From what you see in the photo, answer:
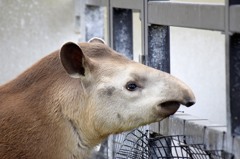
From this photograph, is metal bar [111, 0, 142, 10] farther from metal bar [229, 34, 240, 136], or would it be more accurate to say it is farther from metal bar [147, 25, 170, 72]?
metal bar [229, 34, 240, 136]

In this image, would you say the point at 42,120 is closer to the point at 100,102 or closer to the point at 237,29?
the point at 100,102

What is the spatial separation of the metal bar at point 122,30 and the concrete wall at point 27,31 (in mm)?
5211

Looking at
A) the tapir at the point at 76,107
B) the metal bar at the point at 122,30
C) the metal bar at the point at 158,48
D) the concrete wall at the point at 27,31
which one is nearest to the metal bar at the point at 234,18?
the tapir at the point at 76,107

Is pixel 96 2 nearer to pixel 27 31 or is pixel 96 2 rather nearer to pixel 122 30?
pixel 122 30

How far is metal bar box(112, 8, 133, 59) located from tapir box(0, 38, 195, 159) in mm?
3198

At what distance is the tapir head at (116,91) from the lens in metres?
5.29

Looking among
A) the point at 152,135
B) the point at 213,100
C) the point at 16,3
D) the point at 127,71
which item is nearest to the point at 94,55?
the point at 127,71

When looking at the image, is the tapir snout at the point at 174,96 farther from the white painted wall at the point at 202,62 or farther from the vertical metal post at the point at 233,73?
the white painted wall at the point at 202,62

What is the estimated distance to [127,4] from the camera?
27.0ft

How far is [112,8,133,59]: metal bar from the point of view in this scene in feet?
28.5

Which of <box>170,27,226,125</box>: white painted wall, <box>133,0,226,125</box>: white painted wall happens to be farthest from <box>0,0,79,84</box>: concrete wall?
<box>170,27,226,125</box>: white painted wall

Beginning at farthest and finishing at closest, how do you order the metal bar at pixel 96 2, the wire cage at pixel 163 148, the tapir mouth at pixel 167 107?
the metal bar at pixel 96 2 < the wire cage at pixel 163 148 < the tapir mouth at pixel 167 107

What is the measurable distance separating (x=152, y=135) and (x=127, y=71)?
209 cm

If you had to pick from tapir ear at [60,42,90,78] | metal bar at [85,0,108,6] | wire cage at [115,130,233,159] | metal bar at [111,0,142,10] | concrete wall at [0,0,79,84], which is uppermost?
metal bar at [111,0,142,10]
